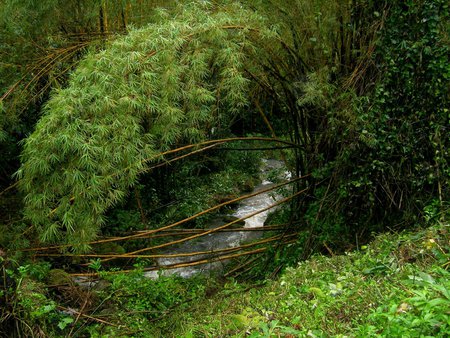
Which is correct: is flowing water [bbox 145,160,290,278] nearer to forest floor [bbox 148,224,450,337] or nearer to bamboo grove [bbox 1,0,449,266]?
bamboo grove [bbox 1,0,449,266]

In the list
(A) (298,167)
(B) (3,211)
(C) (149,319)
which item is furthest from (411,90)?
(B) (3,211)

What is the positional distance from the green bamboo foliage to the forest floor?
1.15 metres

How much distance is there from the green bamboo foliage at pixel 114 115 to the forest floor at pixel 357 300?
115 centimetres

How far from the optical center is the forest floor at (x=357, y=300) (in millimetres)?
1969

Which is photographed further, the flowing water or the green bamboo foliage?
the flowing water

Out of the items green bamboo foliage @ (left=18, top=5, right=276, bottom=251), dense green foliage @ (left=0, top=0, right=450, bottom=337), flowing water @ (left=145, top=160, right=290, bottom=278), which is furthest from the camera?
flowing water @ (left=145, top=160, right=290, bottom=278)

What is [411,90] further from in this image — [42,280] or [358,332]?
[42,280]

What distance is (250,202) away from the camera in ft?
29.8

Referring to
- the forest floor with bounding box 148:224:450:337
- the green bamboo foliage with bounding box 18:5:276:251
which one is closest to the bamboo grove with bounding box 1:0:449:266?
the green bamboo foliage with bounding box 18:5:276:251

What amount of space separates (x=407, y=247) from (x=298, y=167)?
249 centimetres

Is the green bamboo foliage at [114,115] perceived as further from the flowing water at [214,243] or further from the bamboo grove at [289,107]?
the flowing water at [214,243]

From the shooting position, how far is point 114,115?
11.8 ft

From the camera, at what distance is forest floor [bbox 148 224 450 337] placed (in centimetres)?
197

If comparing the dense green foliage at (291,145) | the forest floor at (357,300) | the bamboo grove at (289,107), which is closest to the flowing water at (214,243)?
the dense green foliage at (291,145)
